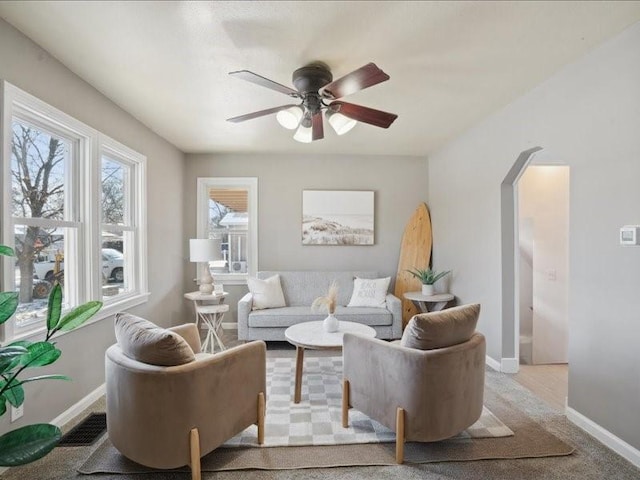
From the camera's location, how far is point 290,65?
2447 millimetres

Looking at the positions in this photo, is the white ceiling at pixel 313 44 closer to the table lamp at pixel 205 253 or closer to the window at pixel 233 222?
the table lamp at pixel 205 253

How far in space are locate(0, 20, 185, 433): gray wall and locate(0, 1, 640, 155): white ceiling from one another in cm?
13

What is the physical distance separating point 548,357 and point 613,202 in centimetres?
217

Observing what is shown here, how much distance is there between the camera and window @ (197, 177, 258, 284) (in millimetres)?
5047

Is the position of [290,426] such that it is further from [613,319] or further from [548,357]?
[548,357]

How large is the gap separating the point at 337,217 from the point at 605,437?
3610 mm

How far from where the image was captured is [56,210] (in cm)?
257

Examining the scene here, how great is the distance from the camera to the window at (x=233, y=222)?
5047mm

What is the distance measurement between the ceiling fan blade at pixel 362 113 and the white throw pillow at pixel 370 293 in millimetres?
2392

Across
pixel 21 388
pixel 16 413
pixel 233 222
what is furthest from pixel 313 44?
pixel 233 222

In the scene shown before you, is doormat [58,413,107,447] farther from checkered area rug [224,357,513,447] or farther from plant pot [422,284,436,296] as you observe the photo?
plant pot [422,284,436,296]

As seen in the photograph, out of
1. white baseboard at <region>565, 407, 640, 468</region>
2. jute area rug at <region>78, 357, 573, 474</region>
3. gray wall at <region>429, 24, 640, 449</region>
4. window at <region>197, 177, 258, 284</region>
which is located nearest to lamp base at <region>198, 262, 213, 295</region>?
window at <region>197, 177, 258, 284</region>

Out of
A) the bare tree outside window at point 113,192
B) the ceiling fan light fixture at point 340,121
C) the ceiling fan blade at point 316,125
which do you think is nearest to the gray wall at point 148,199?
the bare tree outside window at point 113,192

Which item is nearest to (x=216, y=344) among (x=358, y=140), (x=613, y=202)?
(x=358, y=140)
